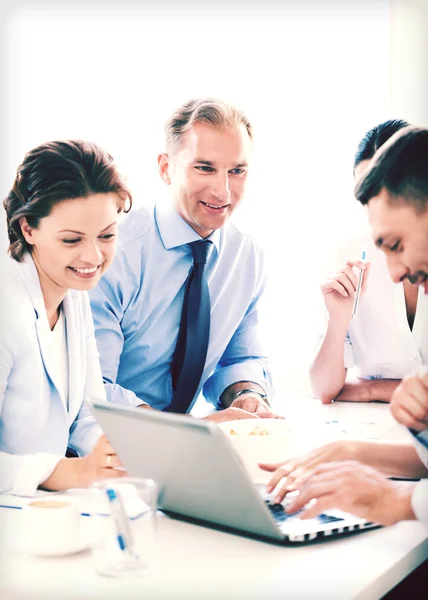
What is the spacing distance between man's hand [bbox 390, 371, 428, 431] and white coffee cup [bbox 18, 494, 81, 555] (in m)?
0.46

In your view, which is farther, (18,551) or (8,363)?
(8,363)

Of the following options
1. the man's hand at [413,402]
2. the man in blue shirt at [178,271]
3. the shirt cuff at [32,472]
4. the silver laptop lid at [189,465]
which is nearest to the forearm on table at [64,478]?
the shirt cuff at [32,472]

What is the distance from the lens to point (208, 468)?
914 millimetres

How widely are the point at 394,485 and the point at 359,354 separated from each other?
39.6 inches

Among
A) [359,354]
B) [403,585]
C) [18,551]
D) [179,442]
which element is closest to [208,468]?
[179,442]

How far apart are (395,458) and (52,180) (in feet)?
2.46

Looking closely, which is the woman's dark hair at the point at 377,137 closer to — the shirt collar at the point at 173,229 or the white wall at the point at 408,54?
the white wall at the point at 408,54

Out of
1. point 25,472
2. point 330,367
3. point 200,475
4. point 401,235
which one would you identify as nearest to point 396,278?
point 401,235

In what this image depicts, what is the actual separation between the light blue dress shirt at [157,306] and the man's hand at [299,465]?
31.4 inches

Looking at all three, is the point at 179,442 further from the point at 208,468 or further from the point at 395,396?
the point at 395,396

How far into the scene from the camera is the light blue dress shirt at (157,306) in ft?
6.16

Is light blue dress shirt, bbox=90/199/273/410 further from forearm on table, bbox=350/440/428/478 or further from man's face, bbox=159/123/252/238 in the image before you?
forearm on table, bbox=350/440/428/478

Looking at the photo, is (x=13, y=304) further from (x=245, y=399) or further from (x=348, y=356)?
(x=348, y=356)

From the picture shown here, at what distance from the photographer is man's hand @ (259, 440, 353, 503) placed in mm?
1032
